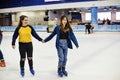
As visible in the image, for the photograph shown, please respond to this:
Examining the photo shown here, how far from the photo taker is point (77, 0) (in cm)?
2916

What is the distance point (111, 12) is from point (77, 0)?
8902 millimetres

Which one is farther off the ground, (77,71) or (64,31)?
(64,31)

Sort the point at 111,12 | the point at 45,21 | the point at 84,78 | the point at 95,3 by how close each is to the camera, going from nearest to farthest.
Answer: the point at 84,78, the point at 95,3, the point at 45,21, the point at 111,12

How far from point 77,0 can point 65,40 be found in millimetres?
23894

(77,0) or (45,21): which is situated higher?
(77,0)

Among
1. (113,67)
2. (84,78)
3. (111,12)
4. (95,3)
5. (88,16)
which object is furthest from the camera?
(88,16)

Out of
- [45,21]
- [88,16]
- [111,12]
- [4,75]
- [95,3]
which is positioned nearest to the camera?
[4,75]

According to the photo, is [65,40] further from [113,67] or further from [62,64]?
[113,67]

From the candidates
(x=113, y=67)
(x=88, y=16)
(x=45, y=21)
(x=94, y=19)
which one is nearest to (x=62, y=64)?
(x=113, y=67)

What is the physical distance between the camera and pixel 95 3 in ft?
91.2

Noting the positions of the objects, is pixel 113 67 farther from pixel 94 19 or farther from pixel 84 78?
pixel 94 19

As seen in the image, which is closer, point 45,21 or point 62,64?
point 62,64

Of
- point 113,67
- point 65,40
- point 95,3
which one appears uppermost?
point 95,3

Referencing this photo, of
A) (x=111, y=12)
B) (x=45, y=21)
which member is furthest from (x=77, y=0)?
(x=111, y=12)
